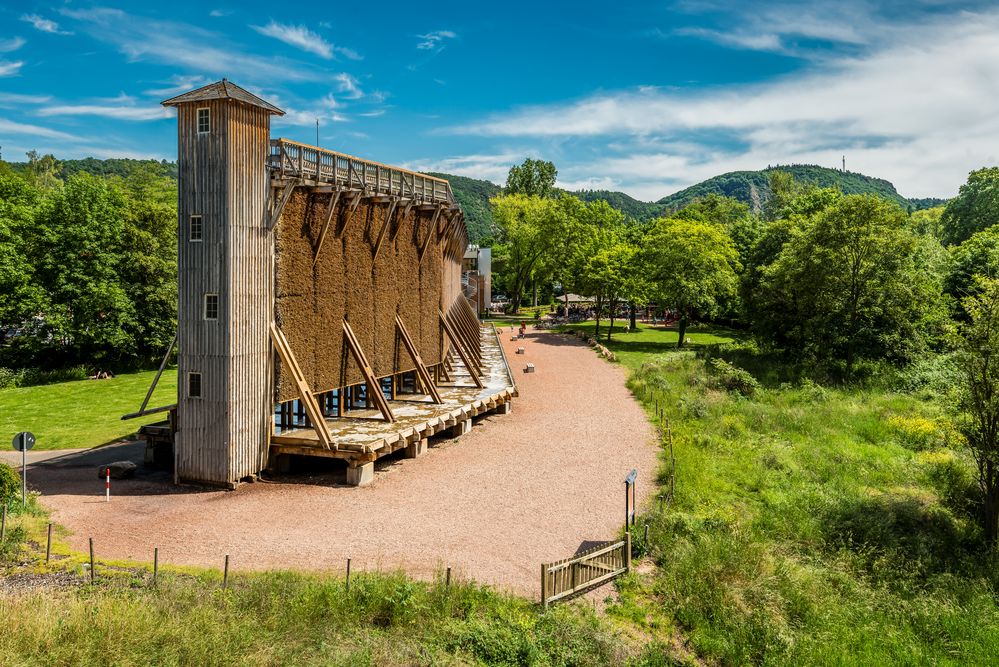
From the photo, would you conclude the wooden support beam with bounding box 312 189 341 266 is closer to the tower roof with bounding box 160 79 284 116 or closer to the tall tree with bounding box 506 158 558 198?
the tower roof with bounding box 160 79 284 116

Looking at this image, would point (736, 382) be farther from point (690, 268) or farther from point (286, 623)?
point (286, 623)

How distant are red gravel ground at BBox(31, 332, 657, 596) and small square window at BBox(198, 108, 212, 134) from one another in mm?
10047

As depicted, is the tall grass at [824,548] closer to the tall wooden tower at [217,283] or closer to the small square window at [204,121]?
the tall wooden tower at [217,283]

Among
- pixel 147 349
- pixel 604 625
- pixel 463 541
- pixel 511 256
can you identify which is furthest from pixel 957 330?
pixel 511 256

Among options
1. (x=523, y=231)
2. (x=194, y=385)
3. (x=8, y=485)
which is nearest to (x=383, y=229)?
(x=194, y=385)

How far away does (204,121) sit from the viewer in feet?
59.0

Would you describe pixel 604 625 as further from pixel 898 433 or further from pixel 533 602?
pixel 898 433

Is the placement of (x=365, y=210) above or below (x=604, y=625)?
above

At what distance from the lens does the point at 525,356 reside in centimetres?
4453

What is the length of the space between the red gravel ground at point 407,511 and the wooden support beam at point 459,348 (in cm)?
513

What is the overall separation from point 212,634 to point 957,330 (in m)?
17.9

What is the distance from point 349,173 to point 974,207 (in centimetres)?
5922

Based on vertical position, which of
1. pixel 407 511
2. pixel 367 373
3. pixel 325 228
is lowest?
pixel 407 511

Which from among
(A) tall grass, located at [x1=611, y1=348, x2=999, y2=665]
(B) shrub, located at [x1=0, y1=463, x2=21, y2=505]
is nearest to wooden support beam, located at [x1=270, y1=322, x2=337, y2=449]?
(B) shrub, located at [x1=0, y1=463, x2=21, y2=505]
